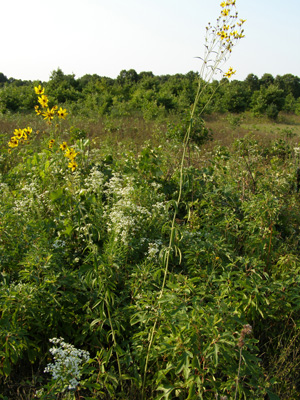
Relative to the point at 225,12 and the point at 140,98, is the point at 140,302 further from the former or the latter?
the point at 140,98

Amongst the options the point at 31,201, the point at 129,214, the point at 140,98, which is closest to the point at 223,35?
the point at 129,214

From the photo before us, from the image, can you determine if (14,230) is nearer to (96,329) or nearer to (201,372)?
(96,329)

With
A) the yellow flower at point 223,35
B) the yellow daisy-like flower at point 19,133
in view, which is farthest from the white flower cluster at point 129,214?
the yellow daisy-like flower at point 19,133

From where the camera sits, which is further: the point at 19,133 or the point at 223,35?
the point at 19,133

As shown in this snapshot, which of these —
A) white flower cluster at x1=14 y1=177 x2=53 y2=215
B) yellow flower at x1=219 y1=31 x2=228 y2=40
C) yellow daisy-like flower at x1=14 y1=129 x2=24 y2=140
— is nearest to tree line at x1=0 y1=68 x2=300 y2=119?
yellow daisy-like flower at x1=14 y1=129 x2=24 y2=140

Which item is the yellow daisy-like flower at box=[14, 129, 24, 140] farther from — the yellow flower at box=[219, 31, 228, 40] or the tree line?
the tree line

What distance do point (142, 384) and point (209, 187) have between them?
222 cm

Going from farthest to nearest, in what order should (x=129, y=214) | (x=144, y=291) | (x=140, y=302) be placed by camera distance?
(x=129, y=214)
(x=144, y=291)
(x=140, y=302)

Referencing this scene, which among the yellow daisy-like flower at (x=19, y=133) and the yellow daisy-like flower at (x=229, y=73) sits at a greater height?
the yellow daisy-like flower at (x=229, y=73)

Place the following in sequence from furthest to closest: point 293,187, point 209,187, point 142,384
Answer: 1. point 293,187
2. point 209,187
3. point 142,384

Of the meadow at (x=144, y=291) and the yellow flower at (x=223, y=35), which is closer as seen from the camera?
the meadow at (x=144, y=291)

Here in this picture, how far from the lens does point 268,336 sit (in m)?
2.29

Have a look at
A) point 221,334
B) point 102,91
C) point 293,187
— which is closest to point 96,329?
point 221,334

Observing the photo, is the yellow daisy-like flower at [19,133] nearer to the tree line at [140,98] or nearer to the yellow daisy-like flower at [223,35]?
the yellow daisy-like flower at [223,35]
